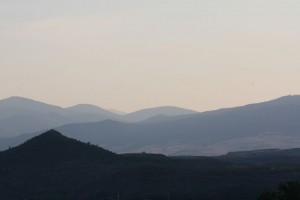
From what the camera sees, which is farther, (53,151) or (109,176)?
(53,151)

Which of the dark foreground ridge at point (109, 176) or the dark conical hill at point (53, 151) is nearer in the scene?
the dark foreground ridge at point (109, 176)

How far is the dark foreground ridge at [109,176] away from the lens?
73.4m

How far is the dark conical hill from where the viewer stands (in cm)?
9799

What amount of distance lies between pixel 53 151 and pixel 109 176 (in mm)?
19627

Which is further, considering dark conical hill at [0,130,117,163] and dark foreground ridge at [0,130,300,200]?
dark conical hill at [0,130,117,163]

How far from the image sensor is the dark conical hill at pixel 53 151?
98.0 meters

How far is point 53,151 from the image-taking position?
101 meters

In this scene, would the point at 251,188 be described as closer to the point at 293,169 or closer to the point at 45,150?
the point at 293,169

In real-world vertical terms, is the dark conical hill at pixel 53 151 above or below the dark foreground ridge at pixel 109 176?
above

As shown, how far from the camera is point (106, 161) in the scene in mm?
97312

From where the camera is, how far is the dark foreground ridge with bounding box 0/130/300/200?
73375 mm

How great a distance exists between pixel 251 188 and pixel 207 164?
2521 centimetres

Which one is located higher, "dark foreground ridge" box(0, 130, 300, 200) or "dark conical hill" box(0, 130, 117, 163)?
"dark conical hill" box(0, 130, 117, 163)

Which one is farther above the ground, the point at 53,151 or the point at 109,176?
the point at 53,151
